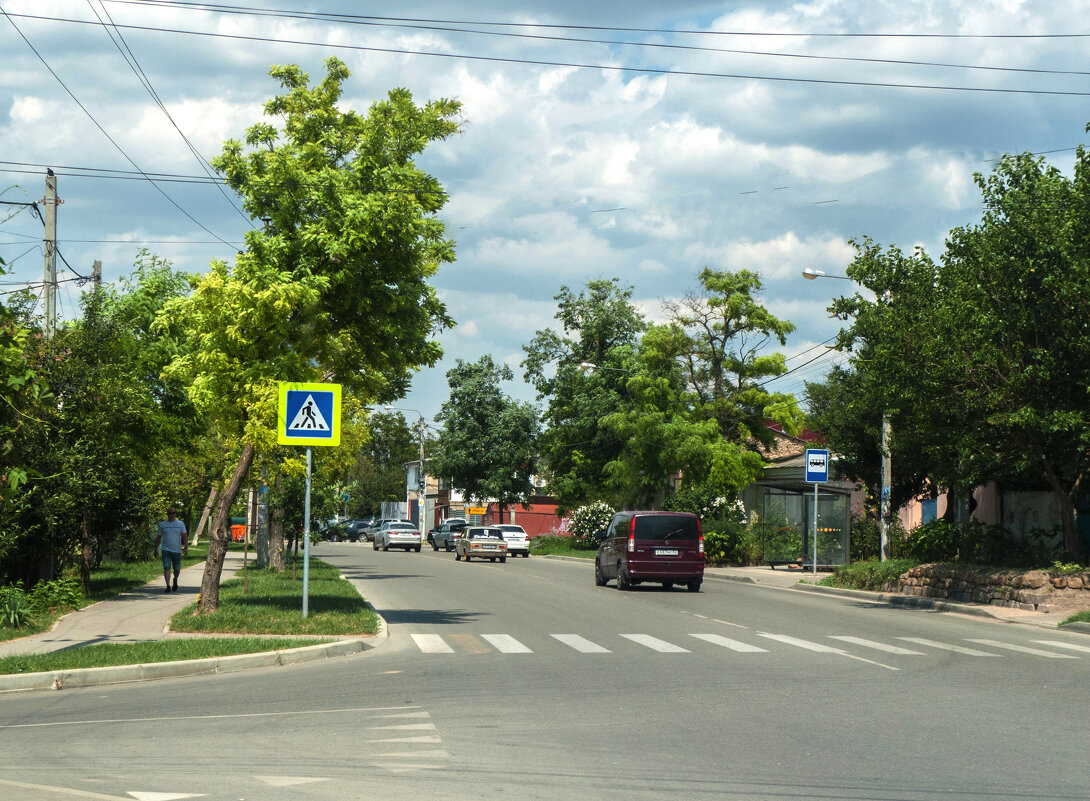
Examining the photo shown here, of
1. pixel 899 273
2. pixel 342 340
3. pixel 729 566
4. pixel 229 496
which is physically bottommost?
pixel 729 566

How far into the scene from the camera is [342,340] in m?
16.5

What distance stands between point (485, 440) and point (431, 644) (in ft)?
183

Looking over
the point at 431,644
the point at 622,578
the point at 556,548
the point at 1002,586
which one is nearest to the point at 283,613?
the point at 431,644

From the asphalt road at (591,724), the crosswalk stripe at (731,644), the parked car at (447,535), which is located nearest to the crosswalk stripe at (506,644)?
the asphalt road at (591,724)

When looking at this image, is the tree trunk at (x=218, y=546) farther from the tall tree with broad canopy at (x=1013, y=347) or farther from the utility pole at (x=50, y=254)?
the tall tree with broad canopy at (x=1013, y=347)

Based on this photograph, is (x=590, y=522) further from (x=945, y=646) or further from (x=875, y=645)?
(x=945, y=646)

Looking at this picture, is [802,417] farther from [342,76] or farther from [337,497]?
[342,76]

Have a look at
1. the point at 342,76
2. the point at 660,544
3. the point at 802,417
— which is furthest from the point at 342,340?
the point at 802,417

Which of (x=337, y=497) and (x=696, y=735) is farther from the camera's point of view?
(x=337, y=497)

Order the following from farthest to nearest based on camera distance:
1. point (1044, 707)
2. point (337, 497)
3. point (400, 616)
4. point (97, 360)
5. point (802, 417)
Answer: point (802, 417) < point (337, 497) < point (97, 360) < point (400, 616) < point (1044, 707)

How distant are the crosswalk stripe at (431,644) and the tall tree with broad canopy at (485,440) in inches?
2099

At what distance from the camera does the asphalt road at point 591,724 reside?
6.81 meters

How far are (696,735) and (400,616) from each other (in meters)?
11.5

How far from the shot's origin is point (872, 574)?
26.8 meters
